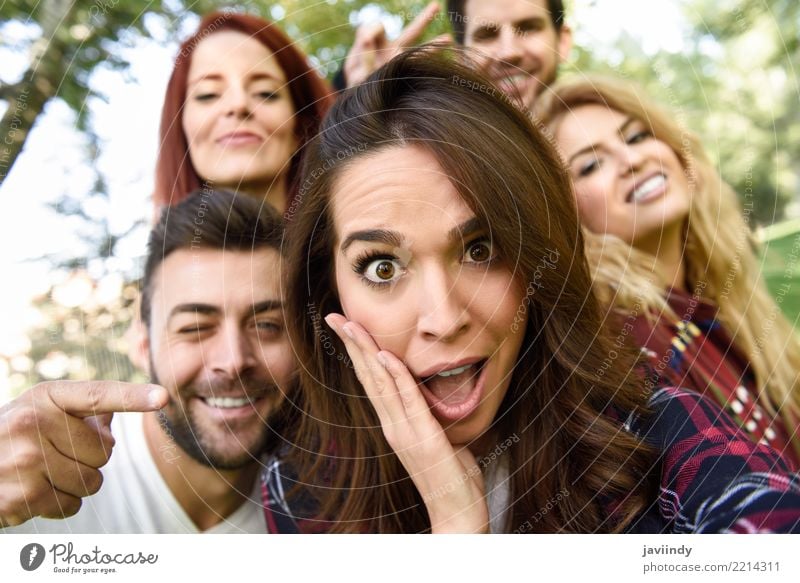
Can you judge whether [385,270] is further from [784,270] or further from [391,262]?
[784,270]

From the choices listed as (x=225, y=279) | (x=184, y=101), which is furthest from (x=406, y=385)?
(x=184, y=101)

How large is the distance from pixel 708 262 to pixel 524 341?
347 millimetres

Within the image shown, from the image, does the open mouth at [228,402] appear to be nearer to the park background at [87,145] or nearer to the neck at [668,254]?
the park background at [87,145]

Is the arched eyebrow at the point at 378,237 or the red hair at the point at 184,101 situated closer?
the arched eyebrow at the point at 378,237

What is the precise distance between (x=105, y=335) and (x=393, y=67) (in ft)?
1.70

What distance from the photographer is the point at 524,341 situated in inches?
34.5

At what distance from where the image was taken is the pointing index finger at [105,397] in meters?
0.87

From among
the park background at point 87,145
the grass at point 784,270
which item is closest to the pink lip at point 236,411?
the park background at point 87,145

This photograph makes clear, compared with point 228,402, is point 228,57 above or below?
above

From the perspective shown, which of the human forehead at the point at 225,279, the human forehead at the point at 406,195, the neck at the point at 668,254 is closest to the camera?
the human forehead at the point at 406,195

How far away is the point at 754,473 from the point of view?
830 millimetres

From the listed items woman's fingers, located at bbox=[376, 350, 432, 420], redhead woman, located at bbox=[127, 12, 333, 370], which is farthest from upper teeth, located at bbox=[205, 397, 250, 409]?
woman's fingers, located at bbox=[376, 350, 432, 420]

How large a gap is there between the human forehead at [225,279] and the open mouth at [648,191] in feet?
1.64

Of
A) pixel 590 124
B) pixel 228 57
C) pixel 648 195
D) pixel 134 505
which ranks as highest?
pixel 228 57
